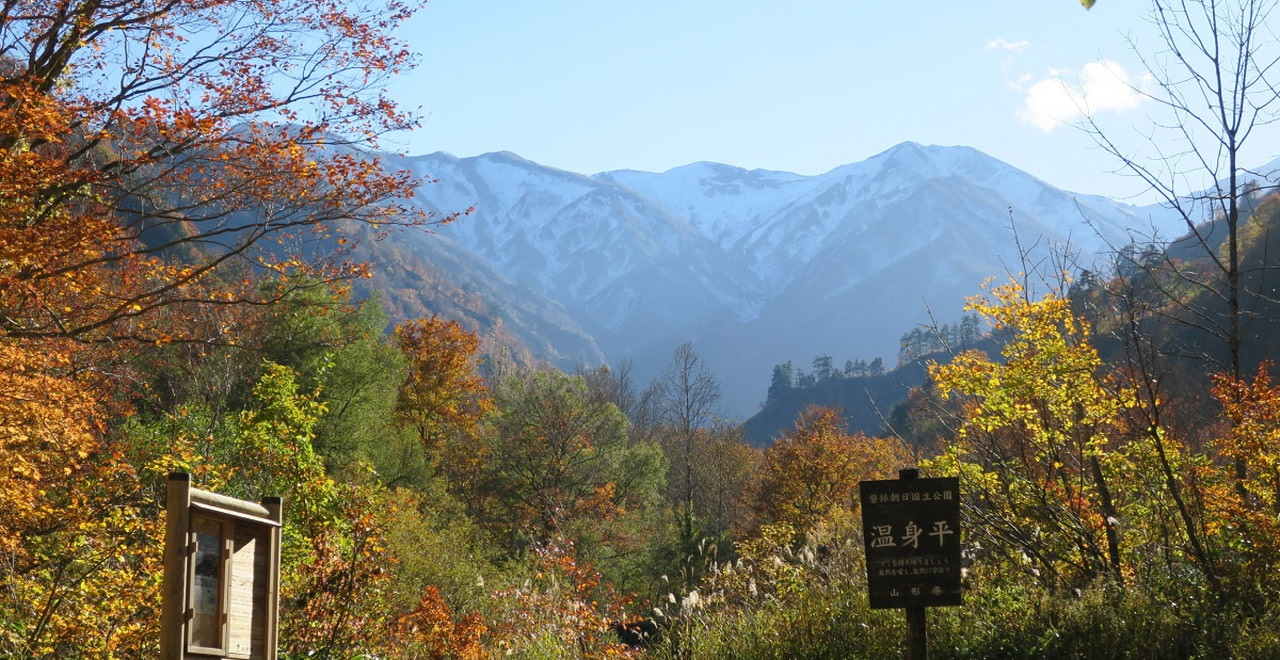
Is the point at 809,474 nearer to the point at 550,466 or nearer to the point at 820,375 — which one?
the point at 550,466

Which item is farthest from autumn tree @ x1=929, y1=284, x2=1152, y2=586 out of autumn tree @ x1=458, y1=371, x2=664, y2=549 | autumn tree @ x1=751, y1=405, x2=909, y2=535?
autumn tree @ x1=751, y1=405, x2=909, y2=535

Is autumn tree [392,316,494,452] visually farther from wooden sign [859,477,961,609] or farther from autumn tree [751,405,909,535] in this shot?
wooden sign [859,477,961,609]

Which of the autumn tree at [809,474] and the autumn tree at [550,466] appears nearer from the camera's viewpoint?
the autumn tree at [550,466]

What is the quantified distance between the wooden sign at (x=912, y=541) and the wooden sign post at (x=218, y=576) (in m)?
3.67

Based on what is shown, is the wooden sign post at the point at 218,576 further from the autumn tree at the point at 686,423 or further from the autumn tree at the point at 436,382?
the autumn tree at the point at 436,382

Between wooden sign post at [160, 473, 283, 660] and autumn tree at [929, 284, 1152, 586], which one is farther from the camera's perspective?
autumn tree at [929, 284, 1152, 586]

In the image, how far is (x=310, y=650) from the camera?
9.45m

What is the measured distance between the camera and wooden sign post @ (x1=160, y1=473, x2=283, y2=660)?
4492 mm

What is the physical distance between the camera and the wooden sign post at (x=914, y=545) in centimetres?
641

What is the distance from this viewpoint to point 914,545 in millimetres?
6457

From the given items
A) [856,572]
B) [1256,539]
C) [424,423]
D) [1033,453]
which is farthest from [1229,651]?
[424,423]

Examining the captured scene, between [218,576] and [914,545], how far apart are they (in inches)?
167

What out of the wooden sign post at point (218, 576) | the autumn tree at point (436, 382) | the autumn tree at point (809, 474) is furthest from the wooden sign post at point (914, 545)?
the autumn tree at point (436, 382)

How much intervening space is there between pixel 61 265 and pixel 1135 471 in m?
9.90
